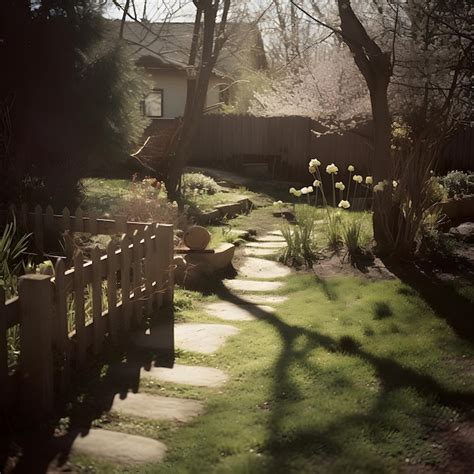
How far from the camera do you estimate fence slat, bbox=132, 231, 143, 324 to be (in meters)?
5.22

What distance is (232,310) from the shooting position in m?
6.10

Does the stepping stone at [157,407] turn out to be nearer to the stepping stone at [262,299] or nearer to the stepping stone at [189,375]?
the stepping stone at [189,375]

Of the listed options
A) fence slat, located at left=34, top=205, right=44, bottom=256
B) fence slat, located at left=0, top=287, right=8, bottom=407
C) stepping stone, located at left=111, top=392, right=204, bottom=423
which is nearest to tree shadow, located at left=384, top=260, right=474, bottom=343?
stepping stone, located at left=111, top=392, right=204, bottom=423

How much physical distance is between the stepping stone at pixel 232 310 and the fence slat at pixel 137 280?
32.9 inches

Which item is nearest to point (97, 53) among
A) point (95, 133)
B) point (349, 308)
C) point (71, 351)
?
point (95, 133)

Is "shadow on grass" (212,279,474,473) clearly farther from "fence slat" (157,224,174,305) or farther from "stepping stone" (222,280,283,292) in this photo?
"stepping stone" (222,280,283,292)

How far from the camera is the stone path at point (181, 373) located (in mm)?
3220

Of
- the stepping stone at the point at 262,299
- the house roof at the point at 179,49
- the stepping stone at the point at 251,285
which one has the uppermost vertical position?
the house roof at the point at 179,49

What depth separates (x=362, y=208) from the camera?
11977 millimetres

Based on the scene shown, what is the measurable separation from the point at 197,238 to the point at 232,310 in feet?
4.87

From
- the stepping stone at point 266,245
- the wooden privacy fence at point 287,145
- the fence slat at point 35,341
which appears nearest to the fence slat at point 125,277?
the fence slat at point 35,341

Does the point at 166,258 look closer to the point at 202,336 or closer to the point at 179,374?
the point at 202,336

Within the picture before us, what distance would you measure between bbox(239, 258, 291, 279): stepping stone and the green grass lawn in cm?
168

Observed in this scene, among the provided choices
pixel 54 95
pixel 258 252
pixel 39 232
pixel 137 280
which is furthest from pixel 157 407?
pixel 54 95
